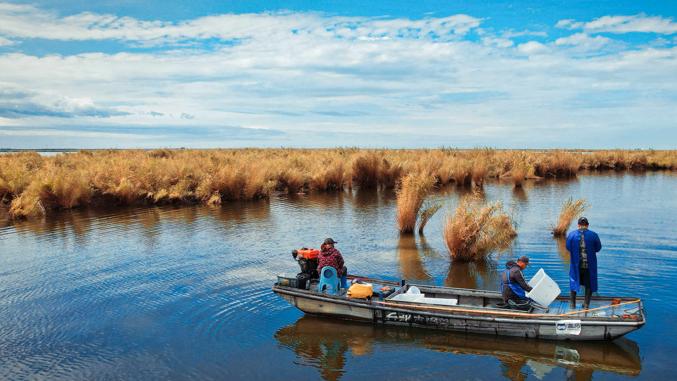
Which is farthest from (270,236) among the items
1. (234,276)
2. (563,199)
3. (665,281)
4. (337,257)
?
(563,199)

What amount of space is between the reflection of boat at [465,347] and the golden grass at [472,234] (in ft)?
18.5

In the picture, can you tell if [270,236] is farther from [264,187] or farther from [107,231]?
[264,187]

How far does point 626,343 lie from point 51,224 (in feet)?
73.0

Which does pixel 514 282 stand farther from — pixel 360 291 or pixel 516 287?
pixel 360 291

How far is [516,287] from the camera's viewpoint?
11.1 metres

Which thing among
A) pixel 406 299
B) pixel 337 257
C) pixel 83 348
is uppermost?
pixel 337 257

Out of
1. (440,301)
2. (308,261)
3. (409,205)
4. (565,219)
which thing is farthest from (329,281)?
(565,219)

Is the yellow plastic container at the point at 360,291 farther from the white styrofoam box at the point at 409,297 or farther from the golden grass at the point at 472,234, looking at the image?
the golden grass at the point at 472,234

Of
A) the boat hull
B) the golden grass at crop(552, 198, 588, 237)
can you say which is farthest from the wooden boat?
the golden grass at crop(552, 198, 588, 237)

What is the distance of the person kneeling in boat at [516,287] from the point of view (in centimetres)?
1094

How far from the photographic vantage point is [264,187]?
31781 mm

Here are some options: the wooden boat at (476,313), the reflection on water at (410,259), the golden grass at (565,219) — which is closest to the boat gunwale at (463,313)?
the wooden boat at (476,313)

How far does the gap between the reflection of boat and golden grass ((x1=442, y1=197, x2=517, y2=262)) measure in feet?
18.5

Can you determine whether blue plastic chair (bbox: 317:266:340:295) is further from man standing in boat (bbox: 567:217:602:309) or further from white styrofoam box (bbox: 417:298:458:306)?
man standing in boat (bbox: 567:217:602:309)
